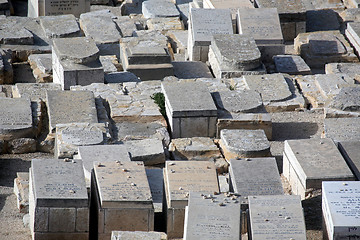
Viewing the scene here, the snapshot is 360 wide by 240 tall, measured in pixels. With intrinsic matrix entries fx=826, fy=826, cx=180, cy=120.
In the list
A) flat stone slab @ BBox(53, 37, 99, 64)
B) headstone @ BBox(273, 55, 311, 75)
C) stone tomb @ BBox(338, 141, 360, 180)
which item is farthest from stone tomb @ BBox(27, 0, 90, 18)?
stone tomb @ BBox(338, 141, 360, 180)

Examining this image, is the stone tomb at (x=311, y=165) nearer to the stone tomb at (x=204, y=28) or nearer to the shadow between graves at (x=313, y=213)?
the shadow between graves at (x=313, y=213)

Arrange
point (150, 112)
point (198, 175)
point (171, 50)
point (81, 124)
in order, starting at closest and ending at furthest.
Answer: point (198, 175) < point (81, 124) < point (150, 112) < point (171, 50)

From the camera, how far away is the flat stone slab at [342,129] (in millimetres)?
9266

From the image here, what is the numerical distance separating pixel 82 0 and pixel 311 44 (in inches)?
175

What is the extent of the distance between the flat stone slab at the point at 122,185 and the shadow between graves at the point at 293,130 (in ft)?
9.61

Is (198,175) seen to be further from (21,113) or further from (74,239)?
(21,113)

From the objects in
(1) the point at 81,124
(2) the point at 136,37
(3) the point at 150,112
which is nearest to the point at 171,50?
(2) the point at 136,37

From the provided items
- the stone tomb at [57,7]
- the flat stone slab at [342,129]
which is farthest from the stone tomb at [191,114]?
the stone tomb at [57,7]

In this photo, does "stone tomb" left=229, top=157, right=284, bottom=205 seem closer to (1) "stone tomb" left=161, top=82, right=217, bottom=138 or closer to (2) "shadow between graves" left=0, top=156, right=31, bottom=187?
(1) "stone tomb" left=161, top=82, right=217, bottom=138

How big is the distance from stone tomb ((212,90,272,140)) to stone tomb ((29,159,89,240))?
3028 mm

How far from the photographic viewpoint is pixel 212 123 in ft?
32.5

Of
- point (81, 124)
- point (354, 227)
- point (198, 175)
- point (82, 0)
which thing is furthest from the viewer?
point (82, 0)

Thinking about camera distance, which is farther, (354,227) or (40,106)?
(40,106)

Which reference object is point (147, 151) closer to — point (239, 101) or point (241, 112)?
point (241, 112)
